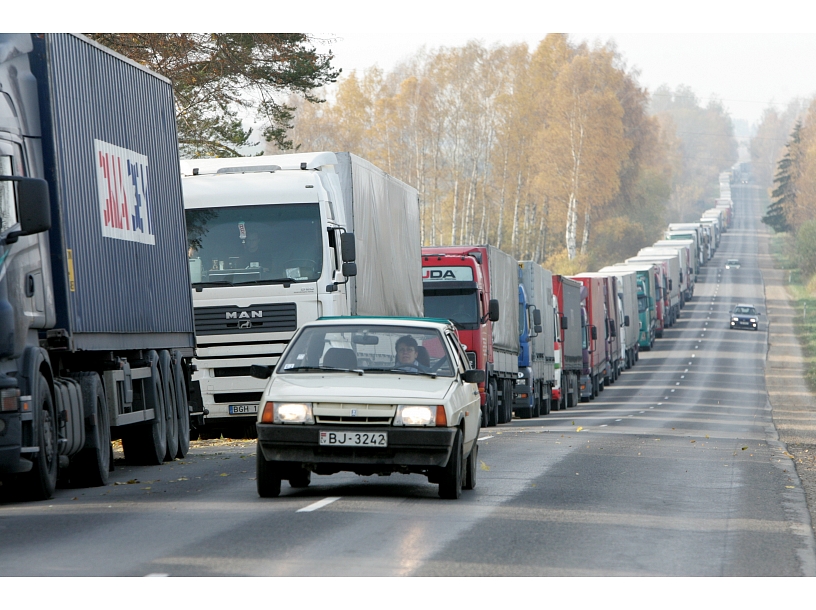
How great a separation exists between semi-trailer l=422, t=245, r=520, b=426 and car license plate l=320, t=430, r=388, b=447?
50.1 feet

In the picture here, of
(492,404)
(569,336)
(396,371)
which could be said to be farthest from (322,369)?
(569,336)

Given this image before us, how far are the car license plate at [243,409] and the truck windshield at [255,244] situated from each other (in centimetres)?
172

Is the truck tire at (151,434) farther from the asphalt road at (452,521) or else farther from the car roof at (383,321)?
the car roof at (383,321)

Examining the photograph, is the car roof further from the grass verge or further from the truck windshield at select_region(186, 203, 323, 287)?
the grass verge

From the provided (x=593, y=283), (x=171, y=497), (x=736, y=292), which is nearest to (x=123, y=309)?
(x=171, y=497)

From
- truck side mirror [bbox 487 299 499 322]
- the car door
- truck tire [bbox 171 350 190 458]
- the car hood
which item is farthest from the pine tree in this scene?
the car hood

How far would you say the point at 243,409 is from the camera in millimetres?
19203

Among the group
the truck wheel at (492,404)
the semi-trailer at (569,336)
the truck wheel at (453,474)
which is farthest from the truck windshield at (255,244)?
the semi-trailer at (569,336)

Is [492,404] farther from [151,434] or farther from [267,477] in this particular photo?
[267,477]

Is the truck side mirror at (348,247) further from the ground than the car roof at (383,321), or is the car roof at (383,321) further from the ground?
the truck side mirror at (348,247)

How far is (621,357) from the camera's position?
56.8 meters

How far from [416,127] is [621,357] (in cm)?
2524

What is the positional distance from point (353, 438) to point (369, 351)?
4.07ft

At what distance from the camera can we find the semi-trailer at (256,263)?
61.1 feet
